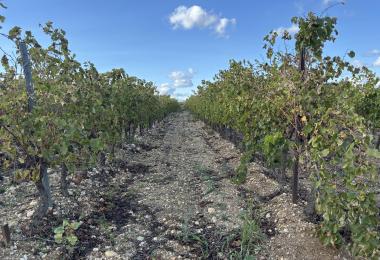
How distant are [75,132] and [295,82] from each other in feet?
11.9

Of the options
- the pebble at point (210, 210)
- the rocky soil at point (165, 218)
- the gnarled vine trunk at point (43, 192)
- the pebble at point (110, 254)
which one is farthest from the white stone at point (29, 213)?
the pebble at point (210, 210)

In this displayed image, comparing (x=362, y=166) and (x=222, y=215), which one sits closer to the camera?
(x=362, y=166)

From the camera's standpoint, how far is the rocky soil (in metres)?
5.54

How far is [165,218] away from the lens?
693 centimetres

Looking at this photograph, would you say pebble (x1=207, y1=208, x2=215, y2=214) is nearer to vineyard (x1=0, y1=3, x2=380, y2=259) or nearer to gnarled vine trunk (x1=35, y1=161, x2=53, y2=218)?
vineyard (x1=0, y1=3, x2=380, y2=259)

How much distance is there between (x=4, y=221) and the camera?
6.34m

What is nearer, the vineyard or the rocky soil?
the vineyard

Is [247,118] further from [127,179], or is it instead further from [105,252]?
[105,252]

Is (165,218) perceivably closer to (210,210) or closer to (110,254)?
(210,210)

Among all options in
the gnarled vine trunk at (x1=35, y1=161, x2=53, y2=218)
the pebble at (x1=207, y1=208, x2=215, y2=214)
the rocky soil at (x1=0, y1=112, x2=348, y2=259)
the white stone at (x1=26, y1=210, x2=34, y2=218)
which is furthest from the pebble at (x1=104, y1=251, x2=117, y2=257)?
the pebble at (x1=207, y1=208, x2=215, y2=214)

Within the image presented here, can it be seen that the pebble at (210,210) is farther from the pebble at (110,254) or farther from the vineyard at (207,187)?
the pebble at (110,254)

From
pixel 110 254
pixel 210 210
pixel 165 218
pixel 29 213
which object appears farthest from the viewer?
pixel 210 210

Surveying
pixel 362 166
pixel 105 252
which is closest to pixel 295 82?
pixel 362 166

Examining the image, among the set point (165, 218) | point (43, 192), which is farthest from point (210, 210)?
point (43, 192)
